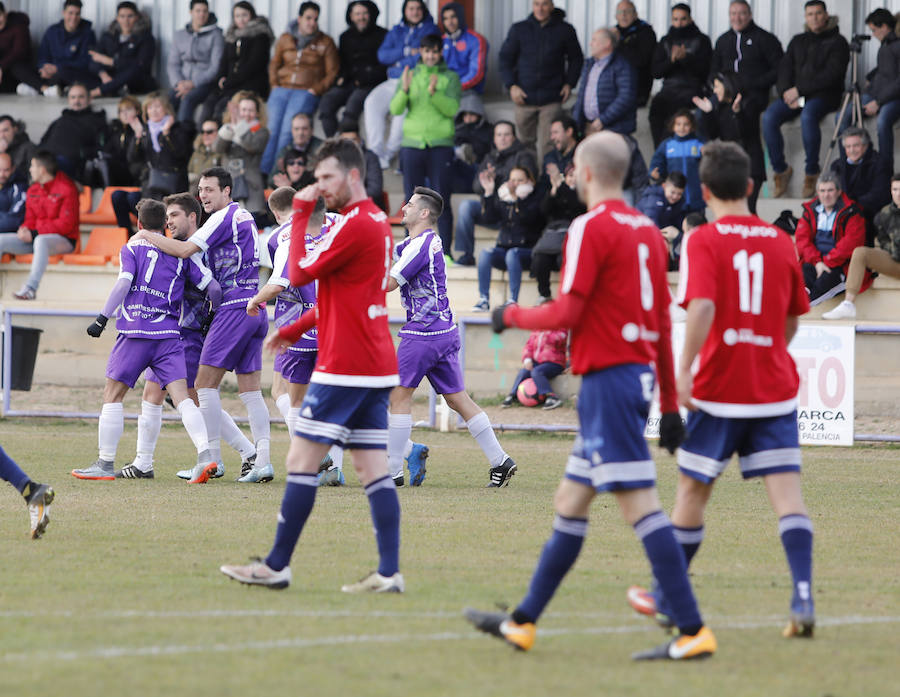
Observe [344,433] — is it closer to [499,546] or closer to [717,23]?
[499,546]

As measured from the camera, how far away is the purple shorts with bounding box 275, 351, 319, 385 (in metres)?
10.0

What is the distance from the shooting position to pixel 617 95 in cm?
1752

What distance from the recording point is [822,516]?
8.95m

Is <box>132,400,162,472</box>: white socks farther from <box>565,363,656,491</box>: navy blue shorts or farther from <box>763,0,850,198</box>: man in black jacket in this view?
<box>763,0,850,198</box>: man in black jacket

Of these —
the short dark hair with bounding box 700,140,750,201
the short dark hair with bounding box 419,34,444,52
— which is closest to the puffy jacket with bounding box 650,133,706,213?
the short dark hair with bounding box 419,34,444,52

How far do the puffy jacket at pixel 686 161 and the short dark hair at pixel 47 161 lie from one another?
8.20 meters

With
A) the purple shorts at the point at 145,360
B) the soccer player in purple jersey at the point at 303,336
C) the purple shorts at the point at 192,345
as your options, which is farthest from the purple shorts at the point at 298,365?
the purple shorts at the point at 192,345

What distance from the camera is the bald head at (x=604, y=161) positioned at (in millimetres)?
5098

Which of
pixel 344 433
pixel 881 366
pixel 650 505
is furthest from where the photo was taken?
pixel 881 366

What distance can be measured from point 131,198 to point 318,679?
15364 mm

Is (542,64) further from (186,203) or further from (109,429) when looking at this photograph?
(109,429)

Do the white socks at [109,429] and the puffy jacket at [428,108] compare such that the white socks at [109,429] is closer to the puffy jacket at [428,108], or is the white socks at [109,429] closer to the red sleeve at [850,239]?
the puffy jacket at [428,108]

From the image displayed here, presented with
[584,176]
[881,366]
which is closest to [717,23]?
[881,366]

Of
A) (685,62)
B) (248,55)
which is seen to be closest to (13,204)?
(248,55)
